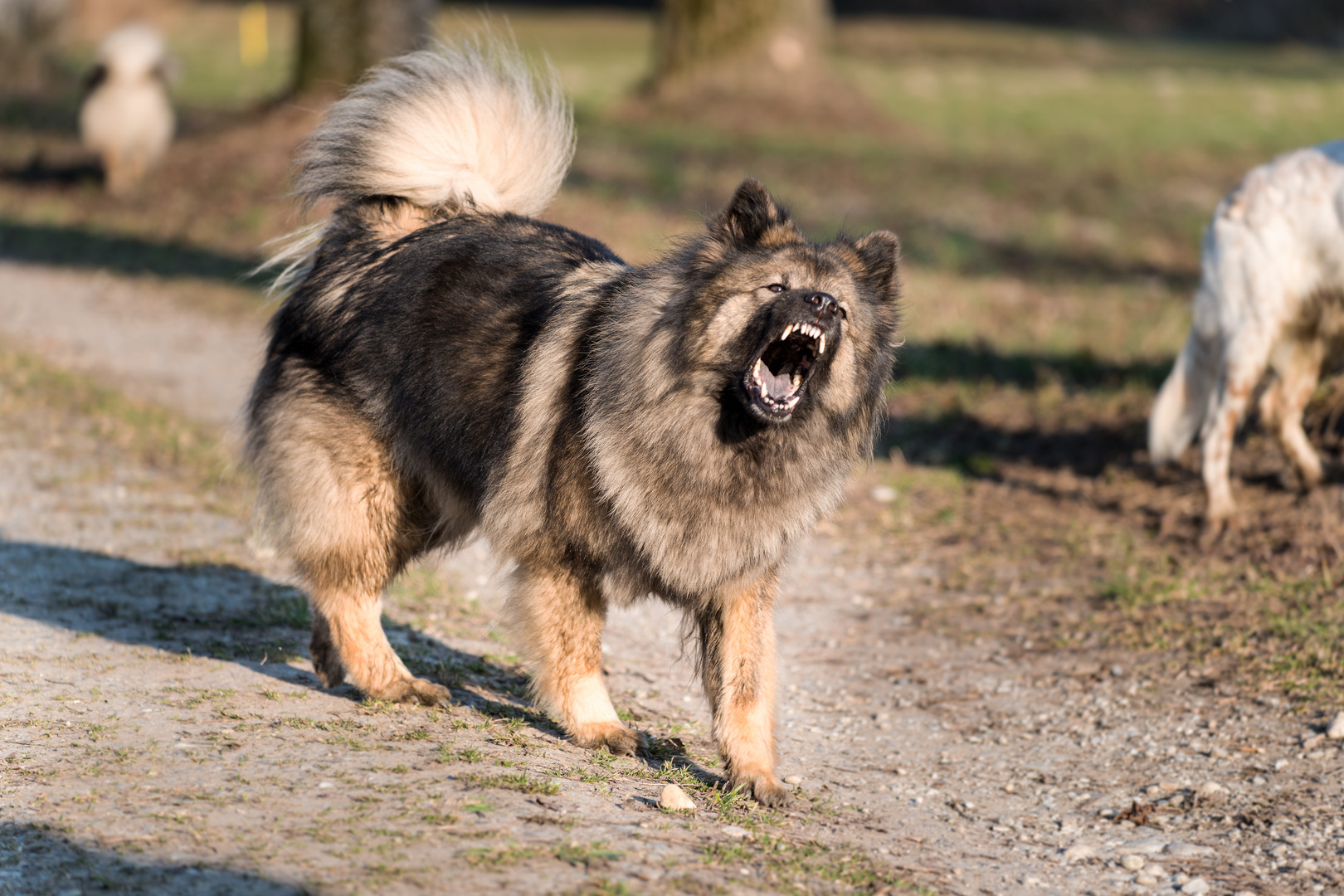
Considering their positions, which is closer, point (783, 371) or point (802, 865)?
point (802, 865)

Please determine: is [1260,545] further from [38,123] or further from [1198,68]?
[1198,68]

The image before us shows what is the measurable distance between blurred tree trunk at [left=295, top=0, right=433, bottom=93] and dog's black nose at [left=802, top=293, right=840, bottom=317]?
11.1 metres

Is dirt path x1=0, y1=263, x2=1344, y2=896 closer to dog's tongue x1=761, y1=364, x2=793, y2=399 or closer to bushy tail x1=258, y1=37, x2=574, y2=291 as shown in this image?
dog's tongue x1=761, y1=364, x2=793, y2=399

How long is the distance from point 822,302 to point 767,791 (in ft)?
4.98

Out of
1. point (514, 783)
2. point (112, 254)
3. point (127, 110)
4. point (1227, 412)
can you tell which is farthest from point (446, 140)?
point (127, 110)

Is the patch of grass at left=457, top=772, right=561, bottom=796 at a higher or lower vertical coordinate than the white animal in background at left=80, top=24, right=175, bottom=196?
lower

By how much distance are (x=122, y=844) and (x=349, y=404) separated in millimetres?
1805

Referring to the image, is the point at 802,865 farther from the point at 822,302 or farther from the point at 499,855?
the point at 822,302

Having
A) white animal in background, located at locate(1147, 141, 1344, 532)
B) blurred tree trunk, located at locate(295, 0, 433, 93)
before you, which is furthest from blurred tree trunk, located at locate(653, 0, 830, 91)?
white animal in background, located at locate(1147, 141, 1344, 532)

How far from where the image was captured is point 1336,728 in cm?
504

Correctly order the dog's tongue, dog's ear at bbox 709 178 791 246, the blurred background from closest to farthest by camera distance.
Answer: the dog's tongue, dog's ear at bbox 709 178 791 246, the blurred background

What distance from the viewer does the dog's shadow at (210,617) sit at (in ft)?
16.8

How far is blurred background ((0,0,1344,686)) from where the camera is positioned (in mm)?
7301

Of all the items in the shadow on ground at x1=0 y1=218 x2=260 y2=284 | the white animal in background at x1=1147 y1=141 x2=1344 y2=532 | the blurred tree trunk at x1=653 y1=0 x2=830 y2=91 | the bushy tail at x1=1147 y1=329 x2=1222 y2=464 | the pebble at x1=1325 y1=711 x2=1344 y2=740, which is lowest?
the shadow on ground at x1=0 y1=218 x2=260 y2=284
